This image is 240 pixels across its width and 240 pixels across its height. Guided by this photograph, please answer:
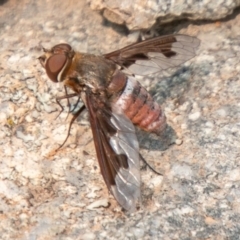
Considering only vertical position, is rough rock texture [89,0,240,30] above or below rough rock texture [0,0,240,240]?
above

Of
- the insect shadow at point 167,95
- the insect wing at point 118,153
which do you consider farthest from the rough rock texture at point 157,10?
the insect wing at point 118,153

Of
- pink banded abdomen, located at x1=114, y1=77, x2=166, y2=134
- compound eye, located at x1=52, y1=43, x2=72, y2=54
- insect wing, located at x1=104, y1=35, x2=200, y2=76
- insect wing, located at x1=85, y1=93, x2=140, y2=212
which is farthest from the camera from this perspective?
insect wing, located at x1=104, y1=35, x2=200, y2=76

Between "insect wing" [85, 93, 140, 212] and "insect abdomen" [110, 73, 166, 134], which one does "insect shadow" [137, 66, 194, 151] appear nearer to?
"insect abdomen" [110, 73, 166, 134]

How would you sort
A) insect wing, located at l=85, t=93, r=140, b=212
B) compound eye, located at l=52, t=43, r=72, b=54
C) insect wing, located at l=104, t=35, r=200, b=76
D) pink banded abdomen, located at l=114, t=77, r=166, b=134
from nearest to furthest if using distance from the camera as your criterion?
insect wing, located at l=85, t=93, r=140, b=212
pink banded abdomen, located at l=114, t=77, r=166, b=134
compound eye, located at l=52, t=43, r=72, b=54
insect wing, located at l=104, t=35, r=200, b=76

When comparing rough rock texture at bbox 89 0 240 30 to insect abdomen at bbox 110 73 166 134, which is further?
rough rock texture at bbox 89 0 240 30

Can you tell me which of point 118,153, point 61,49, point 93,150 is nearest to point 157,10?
point 61,49

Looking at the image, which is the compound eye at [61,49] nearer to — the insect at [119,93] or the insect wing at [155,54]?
the insect at [119,93]

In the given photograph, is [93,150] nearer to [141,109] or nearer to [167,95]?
[141,109]

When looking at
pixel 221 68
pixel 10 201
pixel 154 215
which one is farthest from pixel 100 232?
pixel 221 68

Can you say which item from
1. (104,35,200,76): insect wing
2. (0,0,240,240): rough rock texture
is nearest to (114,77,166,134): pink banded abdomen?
(0,0,240,240): rough rock texture
